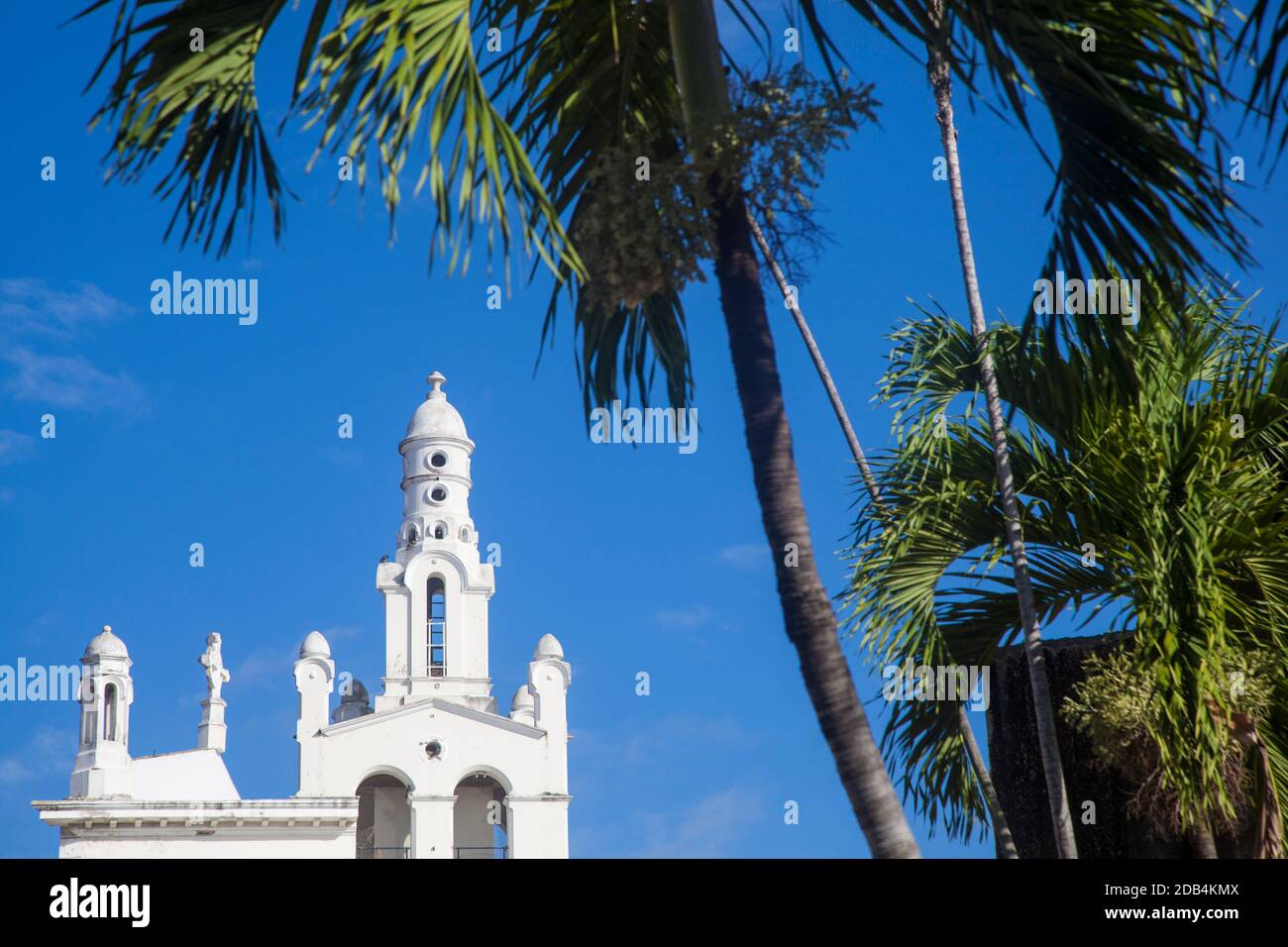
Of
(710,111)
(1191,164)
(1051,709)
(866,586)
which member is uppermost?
(710,111)

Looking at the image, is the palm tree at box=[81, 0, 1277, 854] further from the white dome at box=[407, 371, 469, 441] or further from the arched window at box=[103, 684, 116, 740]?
the white dome at box=[407, 371, 469, 441]

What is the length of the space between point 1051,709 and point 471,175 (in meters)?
6.97

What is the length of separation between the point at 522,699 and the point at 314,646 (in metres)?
7.26

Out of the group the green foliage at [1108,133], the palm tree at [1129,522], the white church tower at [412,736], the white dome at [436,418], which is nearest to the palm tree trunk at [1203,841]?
the palm tree at [1129,522]

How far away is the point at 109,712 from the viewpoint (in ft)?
138

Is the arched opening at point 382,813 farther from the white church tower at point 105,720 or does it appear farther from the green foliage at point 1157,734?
the green foliage at point 1157,734

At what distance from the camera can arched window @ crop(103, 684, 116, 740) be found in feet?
136

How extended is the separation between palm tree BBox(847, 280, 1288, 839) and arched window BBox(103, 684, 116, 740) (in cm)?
3354

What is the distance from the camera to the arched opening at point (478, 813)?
50125 millimetres
